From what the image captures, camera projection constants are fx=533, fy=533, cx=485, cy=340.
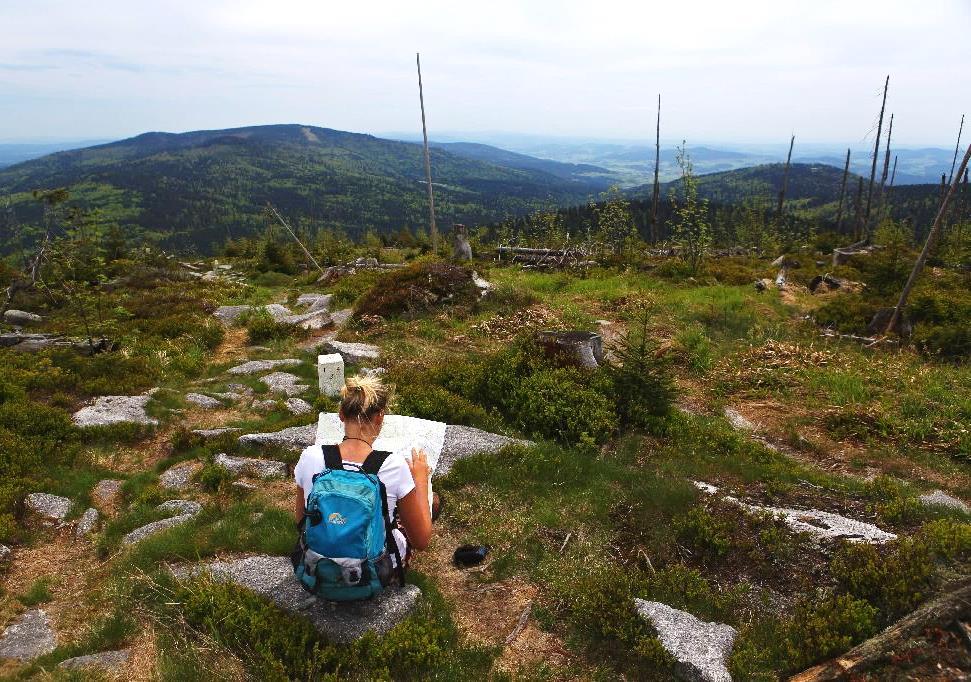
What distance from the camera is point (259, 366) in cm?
1101

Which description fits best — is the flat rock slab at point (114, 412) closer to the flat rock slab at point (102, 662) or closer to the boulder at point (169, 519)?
the boulder at point (169, 519)

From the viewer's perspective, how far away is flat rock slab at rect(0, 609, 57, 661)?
4.41 meters

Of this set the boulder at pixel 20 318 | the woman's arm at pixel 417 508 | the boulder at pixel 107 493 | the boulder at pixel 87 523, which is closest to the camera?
the woman's arm at pixel 417 508

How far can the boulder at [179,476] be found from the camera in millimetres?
6988

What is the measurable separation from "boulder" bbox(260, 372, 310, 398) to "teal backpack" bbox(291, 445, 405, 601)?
5954 mm

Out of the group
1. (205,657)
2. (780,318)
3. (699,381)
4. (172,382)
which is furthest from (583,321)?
(205,657)

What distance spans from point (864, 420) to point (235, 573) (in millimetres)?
9683

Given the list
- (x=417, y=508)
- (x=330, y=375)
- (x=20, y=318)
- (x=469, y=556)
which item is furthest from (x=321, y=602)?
(x=20, y=318)

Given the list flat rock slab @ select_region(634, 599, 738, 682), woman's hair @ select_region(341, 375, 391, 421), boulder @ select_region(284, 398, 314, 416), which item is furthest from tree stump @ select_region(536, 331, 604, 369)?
woman's hair @ select_region(341, 375, 391, 421)

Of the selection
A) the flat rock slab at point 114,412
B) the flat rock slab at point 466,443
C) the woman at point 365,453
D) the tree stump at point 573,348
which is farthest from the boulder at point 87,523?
the tree stump at point 573,348

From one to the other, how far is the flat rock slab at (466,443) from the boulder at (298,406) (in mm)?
2642

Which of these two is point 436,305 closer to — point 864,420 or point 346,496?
point 864,420

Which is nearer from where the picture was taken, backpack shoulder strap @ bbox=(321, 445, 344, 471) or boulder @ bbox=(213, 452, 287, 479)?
backpack shoulder strap @ bbox=(321, 445, 344, 471)

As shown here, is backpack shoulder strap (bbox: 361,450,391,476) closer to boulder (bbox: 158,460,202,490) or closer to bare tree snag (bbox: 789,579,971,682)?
bare tree snag (bbox: 789,579,971,682)
